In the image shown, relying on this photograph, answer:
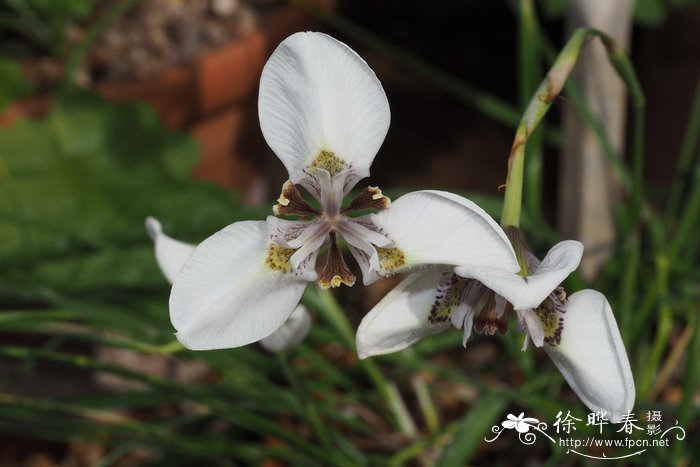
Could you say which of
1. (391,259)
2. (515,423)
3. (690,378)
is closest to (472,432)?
(515,423)

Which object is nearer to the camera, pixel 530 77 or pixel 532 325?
pixel 532 325

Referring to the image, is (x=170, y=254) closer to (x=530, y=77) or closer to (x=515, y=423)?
(x=515, y=423)

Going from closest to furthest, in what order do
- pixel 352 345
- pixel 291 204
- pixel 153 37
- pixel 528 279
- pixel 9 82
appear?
pixel 528 279, pixel 291 204, pixel 352 345, pixel 9 82, pixel 153 37

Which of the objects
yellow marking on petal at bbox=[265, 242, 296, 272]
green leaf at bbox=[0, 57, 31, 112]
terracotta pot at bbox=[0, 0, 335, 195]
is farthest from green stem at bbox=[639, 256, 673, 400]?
green leaf at bbox=[0, 57, 31, 112]

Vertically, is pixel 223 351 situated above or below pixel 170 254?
below

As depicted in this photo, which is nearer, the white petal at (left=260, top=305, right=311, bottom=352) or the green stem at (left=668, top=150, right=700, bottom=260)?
the white petal at (left=260, top=305, right=311, bottom=352)

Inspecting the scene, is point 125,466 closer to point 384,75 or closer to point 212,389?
point 212,389

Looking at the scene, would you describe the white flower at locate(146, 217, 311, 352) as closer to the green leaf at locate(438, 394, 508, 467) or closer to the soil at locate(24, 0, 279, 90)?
the green leaf at locate(438, 394, 508, 467)
